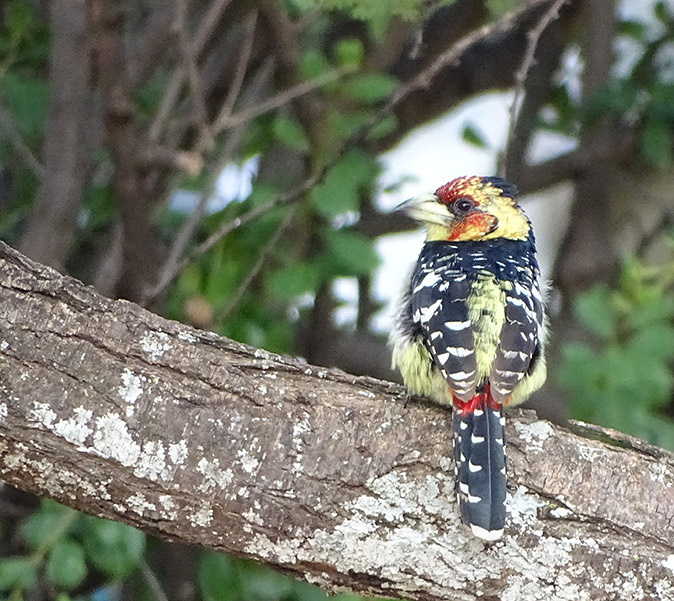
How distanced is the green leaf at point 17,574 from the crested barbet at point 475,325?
3.94 ft

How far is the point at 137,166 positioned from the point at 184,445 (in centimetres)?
136

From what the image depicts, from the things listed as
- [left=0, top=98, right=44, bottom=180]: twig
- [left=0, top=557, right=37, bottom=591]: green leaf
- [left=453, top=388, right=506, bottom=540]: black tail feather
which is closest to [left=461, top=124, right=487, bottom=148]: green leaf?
[left=0, top=98, right=44, bottom=180]: twig

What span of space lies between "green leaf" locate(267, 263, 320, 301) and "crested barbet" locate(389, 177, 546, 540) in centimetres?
38

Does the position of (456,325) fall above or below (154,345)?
above

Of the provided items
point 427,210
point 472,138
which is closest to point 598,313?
point 427,210

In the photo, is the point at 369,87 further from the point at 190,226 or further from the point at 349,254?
the point at 190,226

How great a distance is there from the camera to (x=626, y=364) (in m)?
3.52

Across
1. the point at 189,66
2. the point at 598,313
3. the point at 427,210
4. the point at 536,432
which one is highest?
the point at 189,66

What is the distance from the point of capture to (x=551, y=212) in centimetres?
636

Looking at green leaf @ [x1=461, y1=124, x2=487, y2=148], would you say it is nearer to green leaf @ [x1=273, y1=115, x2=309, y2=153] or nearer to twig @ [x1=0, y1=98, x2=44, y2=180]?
green leaf @ [x1=273, y1=115, x2=309, y2=153]

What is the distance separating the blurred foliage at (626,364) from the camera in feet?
11.5

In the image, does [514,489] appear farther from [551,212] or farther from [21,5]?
[551,212]

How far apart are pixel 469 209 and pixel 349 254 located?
42 centimetres

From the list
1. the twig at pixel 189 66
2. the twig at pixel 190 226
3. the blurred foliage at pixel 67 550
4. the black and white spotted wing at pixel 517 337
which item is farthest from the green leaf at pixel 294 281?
the blurred foliage at pixel 67 550
